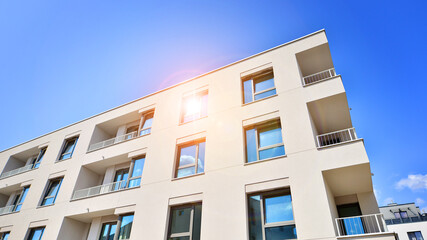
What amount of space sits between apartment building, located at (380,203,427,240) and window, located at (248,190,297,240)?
2790cm

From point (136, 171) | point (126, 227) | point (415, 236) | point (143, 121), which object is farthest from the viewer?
point (415, 236)

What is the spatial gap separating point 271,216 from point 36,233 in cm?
1223

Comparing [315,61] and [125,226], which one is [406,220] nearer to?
[315,61]

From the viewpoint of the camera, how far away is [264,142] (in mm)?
9844

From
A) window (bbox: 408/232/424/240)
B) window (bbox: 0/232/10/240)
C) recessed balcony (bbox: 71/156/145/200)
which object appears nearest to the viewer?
recessed balcony (bbox: 71/156/145/200)

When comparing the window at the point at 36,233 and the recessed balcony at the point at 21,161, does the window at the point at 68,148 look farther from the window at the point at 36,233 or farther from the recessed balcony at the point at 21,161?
the window at the point at 36,233

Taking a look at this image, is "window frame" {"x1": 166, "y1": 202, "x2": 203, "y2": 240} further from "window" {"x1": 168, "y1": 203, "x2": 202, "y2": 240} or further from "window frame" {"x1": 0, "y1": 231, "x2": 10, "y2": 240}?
"window frame" {"x1": 0, "y1": 231, "x2": 10, "y2": 240}

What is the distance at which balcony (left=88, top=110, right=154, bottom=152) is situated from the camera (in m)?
14.6

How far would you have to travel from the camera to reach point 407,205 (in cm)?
3212

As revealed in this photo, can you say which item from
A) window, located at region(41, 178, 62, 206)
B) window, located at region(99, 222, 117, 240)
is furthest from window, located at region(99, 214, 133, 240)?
window, located at region(41, 178, 62, 206)

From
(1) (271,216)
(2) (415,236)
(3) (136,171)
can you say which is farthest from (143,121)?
(2) (415,236)

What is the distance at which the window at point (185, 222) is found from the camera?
9094 mm

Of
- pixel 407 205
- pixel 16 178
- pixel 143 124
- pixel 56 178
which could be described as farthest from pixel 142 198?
pixel 407 205

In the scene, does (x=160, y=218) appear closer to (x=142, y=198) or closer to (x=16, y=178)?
(x=142, y=198)
